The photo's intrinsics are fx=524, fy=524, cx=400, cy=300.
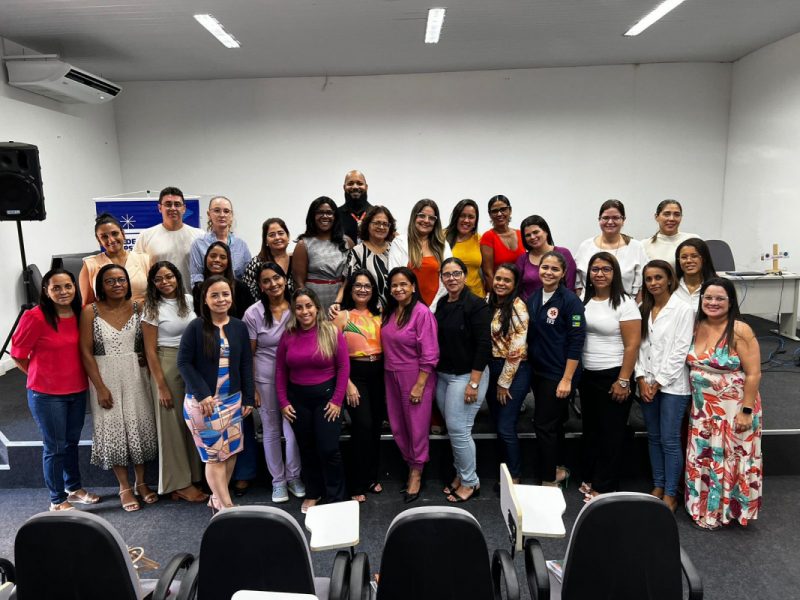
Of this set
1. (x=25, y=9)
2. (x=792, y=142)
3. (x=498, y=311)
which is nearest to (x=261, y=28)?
(x=25, y=9)

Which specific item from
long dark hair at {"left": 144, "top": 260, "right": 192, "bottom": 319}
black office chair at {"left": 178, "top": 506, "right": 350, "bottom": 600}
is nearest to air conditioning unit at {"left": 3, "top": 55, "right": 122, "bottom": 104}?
long dark hair at {"left": 144, "top": 260, "right": 192, "bottom": 319}

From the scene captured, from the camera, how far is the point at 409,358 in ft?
9.87

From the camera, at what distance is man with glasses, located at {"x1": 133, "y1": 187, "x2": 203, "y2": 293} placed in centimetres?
348

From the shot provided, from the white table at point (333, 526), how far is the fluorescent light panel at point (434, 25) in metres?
4.31

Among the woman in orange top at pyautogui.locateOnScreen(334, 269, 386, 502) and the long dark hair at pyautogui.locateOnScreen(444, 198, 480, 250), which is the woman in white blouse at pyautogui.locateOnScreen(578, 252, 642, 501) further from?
the woman in orange top at pyautogui.locateOnScreen(334, 269, 386, 502)

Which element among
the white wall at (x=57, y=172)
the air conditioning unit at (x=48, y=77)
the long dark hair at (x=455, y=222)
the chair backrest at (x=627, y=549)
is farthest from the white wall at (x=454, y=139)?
the chair backrest at (x=627, y=549)

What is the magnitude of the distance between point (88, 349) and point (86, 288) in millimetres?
407

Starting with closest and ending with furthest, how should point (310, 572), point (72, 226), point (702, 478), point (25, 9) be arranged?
point (310, 572) < point (702, 478) < point (25, 9) < point (72, 226)

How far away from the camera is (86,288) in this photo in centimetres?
314

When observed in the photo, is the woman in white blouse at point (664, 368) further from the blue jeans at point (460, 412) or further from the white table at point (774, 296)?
the white table at point (774, 296)

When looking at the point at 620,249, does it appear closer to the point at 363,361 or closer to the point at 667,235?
the point at 667,235

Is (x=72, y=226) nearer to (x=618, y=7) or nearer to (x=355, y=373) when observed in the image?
(x=355, y=373)

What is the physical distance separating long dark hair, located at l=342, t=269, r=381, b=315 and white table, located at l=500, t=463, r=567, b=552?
1556 mm

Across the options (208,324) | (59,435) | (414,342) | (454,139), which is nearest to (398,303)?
(414,342)
